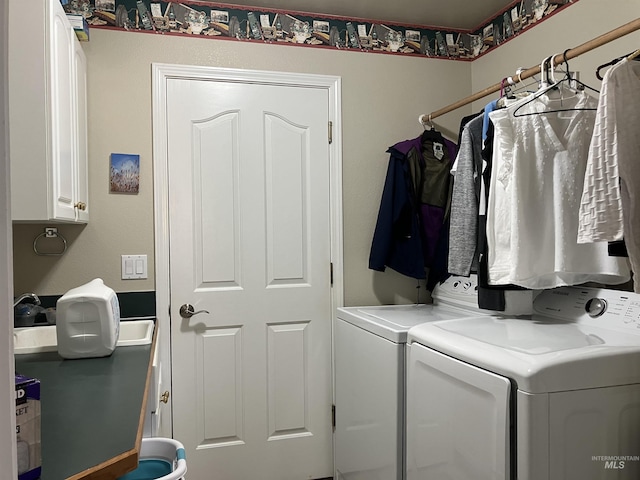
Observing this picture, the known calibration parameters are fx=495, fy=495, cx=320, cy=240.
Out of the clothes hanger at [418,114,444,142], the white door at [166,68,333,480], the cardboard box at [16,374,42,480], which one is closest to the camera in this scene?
the cardboard box at [16,374,42,480]

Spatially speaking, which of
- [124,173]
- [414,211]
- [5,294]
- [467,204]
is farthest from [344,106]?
[5,294]

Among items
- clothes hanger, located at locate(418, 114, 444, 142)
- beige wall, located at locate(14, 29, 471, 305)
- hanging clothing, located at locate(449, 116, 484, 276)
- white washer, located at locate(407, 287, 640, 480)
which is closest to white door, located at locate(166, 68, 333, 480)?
beige wall, located at locate(14, 29, 471, 305)

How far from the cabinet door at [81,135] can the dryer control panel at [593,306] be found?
75.9 inches

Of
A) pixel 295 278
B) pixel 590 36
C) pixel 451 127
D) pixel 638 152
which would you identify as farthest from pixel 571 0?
pixel 295 278

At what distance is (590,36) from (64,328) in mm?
2326

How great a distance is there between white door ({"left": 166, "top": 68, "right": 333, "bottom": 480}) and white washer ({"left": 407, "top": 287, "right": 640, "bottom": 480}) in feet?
3.51

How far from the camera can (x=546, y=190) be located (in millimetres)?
1771

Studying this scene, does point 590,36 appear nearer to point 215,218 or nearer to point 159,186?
point 215,218

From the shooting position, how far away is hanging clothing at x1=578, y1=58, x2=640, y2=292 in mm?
1385

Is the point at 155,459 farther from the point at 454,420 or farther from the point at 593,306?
the point at 593,306

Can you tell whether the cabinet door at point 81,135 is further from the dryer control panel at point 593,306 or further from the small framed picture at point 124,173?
the dryer control panel at point 593,306

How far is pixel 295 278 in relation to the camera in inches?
104

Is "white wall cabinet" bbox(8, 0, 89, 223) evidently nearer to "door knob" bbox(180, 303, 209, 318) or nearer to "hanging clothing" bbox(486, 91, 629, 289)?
"door knob" bbox(180, 303, 209, 318)

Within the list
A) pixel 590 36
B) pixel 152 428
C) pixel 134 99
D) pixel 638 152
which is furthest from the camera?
pixel 134 99
